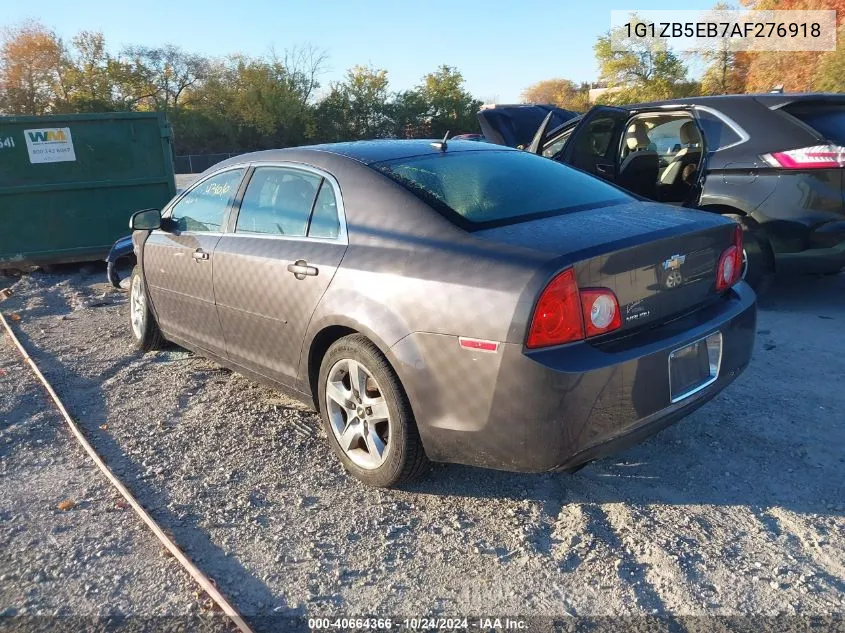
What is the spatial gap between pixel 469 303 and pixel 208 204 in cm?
251

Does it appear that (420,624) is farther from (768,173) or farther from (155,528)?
(768,173)

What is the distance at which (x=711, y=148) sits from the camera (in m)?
5.74

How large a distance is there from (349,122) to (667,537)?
46.4 m

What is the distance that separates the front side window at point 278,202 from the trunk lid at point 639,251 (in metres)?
1.14

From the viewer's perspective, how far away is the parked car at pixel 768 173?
520 cm

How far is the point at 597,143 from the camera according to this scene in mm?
6973

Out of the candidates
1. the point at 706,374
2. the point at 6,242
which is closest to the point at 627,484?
the point at 706,374

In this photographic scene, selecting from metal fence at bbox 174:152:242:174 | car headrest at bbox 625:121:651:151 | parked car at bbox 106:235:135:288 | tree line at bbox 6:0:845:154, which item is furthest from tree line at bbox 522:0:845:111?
metal fence at bbox 174:152:242:174

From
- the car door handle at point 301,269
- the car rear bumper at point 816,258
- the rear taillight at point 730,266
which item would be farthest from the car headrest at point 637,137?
the car door handle at point 301,269

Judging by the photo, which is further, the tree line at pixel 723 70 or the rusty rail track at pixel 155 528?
the tree line at pixel 723 70

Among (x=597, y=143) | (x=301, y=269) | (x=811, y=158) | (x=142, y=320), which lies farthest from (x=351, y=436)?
(x=597, y=143)

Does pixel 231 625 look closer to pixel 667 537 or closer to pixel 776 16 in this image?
pixel 667 537

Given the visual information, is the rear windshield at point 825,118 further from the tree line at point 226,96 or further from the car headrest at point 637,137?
the tree line at point 226,96

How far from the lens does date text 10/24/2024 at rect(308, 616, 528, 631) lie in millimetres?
2348
